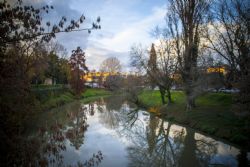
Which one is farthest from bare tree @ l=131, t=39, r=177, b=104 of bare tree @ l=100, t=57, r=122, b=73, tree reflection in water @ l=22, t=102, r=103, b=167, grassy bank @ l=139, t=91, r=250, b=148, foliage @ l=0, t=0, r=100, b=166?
bare tree @ l=100, t=57, r=122, b=73

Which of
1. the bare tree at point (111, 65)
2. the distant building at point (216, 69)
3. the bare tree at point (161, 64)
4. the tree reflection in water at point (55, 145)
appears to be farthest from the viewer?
the bare tree at point (111, 65)

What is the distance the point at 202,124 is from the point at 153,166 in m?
8.54

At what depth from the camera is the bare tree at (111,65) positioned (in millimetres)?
88500

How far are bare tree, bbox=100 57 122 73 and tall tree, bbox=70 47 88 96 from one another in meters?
40.1

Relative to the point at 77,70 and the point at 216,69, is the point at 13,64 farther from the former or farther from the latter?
the point at 77,70

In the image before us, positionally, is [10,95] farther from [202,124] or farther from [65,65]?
[65,65]

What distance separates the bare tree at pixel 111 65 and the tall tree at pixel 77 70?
4010 cm

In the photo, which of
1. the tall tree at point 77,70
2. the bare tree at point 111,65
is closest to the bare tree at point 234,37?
the tall tree at point 77,70

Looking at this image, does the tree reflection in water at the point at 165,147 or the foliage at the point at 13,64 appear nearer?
the foliage at the point at 13,64

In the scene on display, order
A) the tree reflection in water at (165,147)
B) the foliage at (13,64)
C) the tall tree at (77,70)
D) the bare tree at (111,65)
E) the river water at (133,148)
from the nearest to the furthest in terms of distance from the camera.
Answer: the foliage at (13,64), the river water at (133,148), the tree reflection in water at (165,147), the tall tree at (77,70), the bare tree at (111,65)

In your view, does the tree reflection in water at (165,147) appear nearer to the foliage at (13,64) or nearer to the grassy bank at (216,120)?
the grassy bank at (216,120)

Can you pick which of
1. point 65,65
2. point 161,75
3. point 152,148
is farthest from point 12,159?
point 65,65

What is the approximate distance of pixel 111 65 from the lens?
294 ft

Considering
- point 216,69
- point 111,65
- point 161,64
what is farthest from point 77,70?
point 111,65
